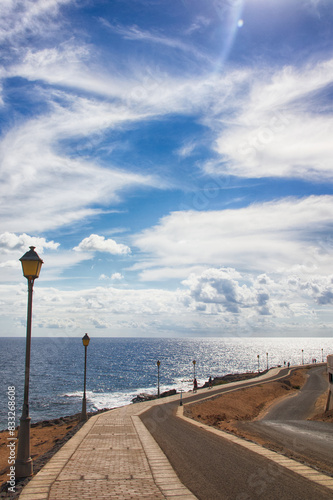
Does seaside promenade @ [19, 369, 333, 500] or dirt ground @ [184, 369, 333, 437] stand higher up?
seaside promenade @ [19, 369, 333, 500]

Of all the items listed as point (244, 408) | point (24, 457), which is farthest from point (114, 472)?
point (244, 408)

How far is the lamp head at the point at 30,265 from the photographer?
10562 mm

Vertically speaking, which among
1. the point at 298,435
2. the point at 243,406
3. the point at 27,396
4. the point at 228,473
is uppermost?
the point at 27,396

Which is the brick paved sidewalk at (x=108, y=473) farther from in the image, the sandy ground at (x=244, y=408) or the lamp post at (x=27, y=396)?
the sandy ground at (x=244, y=408)

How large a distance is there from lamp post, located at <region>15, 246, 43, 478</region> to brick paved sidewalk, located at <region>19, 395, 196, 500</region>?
48 centimetres

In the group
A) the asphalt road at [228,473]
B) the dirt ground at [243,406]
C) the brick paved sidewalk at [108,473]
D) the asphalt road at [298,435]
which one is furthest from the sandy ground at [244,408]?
the brick paved sidewalk at [108,473]

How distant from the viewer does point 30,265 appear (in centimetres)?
1059

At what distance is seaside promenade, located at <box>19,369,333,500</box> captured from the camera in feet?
25.7

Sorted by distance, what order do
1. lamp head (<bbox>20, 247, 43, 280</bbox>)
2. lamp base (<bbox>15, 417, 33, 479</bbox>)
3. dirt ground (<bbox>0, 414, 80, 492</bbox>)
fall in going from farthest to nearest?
1. dirt ground (<bbox>0, 414, 80, 492</bbox>)
2. lamp head (<bbox>20, 247, 43, 280</bbox>)
3. lamp base (<bbox>15, 417, 33, 479</bbox>)

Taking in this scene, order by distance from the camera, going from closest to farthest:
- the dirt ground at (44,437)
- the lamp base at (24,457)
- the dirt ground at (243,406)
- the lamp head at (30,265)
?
the lamp base at (24,457)
the lamp head at (30,265)
the dirt ground at (44,437)
the dirt ground at (243,406)

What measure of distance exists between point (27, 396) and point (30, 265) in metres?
3.55

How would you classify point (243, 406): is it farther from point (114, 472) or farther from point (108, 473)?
point (108, 473)

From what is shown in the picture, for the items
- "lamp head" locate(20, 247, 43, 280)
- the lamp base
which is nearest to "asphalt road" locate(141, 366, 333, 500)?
the lamp base

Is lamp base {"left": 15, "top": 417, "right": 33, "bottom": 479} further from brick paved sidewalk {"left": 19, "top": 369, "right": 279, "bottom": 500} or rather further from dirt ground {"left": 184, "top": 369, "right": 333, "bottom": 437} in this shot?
dirt ground {"left": 184, "top": 369, "right": 333, "bottom": 437}
